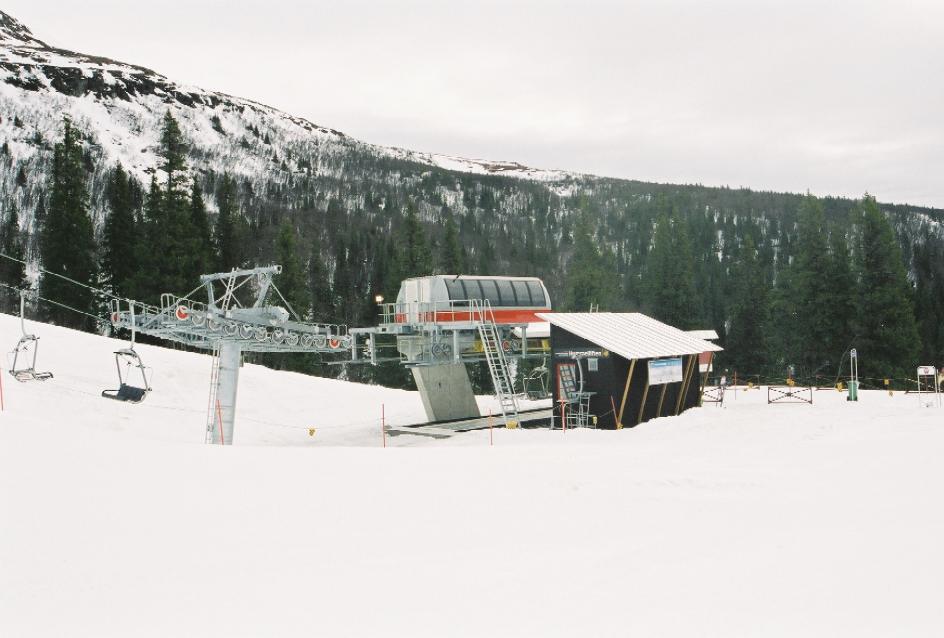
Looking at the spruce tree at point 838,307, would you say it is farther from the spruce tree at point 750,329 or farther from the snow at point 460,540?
the snow at point 460,540

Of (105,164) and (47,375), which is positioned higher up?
(105,164)

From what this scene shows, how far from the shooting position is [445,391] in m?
32.8

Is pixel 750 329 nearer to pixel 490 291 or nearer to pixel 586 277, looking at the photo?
pixel 586 277

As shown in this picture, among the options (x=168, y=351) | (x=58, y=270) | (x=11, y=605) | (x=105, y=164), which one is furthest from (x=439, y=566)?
(x=105, y=164)

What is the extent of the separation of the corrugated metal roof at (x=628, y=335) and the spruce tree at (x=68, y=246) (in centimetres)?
3754

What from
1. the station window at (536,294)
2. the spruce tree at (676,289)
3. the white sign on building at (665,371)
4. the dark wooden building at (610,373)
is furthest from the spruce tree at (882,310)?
the station window at (536,294)

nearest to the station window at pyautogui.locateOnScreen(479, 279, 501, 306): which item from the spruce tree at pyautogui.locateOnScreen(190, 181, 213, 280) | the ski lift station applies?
the ski lift station

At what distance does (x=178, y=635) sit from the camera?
23.3ft

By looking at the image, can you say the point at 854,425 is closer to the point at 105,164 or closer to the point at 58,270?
the point at 58,270

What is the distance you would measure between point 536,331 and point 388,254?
211ft

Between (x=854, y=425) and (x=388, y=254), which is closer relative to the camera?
(x=854, y=425)

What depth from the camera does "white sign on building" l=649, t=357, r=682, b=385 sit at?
2775 centimetres

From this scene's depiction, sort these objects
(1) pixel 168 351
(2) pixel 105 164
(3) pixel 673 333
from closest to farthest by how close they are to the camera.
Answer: (3) pixel 673 333 < (1) pixel 168 351 < (2) pixel 105 164

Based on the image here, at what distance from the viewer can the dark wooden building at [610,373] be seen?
87.2 feet
